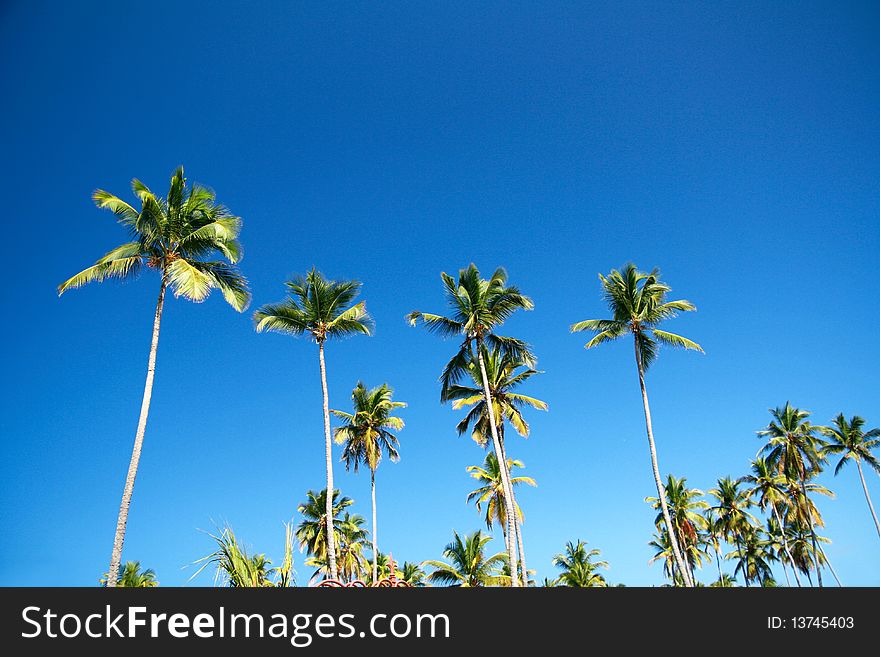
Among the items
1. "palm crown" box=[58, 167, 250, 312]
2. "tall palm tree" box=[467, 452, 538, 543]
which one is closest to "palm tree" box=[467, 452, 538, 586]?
"tall palm tree" box=[467, 452, 538, 543]

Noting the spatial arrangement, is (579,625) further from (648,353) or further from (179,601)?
(648,353)

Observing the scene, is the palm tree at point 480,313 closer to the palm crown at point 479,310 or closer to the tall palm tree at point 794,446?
the palm crown at point 479,310

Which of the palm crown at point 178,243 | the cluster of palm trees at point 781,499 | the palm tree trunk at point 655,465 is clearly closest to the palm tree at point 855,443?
the cluster of palm trees at point 781,499

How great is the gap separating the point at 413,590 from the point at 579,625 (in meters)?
1.73

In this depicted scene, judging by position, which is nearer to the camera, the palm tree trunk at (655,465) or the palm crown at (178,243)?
the palm crown at (178,243)

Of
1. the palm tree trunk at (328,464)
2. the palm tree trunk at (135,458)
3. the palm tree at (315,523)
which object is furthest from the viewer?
the palm tree at (315,523)

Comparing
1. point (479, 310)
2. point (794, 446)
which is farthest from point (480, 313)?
point (794, 446)

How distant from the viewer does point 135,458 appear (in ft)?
49.7

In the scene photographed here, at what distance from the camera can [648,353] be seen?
81.0 ft

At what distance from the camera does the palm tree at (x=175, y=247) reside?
16656 millimetres

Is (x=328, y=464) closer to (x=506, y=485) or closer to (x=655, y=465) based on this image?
(x=506, y=485)

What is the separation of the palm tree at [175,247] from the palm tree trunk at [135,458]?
0.09ft

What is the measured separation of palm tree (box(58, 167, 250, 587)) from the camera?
16.7m

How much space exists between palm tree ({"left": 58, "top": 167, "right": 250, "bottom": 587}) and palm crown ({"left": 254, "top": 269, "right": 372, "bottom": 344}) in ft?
16.1
